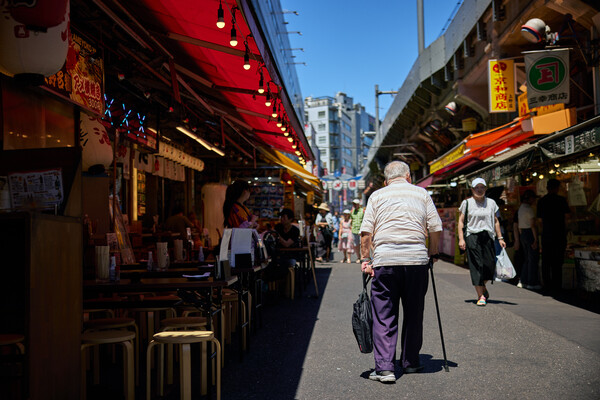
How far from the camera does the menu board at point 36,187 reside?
11.8 feet

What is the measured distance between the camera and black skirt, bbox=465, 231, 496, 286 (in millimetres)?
8594

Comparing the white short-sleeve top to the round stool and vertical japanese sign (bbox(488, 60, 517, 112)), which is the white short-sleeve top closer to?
the round stool

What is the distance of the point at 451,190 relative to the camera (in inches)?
829

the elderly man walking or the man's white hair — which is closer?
the elderly man walking

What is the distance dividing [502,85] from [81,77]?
11.4 m

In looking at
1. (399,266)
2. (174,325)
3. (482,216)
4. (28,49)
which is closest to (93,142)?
(28,49)

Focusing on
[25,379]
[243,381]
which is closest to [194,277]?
[243,381]

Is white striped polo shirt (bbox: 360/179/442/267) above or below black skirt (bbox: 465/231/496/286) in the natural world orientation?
above

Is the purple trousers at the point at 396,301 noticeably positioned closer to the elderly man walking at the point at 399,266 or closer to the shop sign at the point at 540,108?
the elderly man walking at the point at 399,266

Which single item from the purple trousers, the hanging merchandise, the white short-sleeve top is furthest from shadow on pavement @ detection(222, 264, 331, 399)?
the hanging merchandise

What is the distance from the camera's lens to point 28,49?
4020 millimetres

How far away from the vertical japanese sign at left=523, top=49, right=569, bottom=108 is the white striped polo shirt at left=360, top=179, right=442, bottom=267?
7.48 m

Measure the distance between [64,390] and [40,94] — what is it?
3.45 metres

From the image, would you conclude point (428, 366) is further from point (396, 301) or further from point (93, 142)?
point (93, 142)
